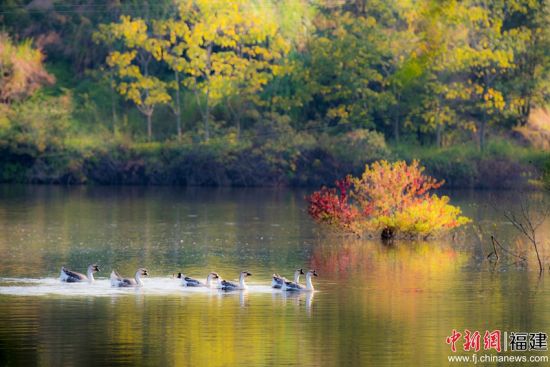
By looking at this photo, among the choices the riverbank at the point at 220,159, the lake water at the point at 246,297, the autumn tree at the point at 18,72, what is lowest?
the lake water at the point at 246,297

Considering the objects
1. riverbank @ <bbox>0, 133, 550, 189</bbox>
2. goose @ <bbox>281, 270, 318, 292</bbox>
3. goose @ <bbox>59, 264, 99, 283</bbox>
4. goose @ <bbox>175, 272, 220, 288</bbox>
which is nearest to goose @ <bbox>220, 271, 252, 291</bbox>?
goose @ <bbox>175, 272, 220, 288</bbox>

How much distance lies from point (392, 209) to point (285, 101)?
1383 inches

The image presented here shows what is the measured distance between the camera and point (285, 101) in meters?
81.6

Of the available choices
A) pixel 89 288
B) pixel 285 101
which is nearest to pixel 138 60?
pixel 285 101

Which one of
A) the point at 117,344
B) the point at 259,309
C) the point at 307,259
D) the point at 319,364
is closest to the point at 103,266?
the point at 307,259

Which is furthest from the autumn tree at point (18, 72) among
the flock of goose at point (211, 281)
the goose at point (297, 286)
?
the goose at point (297, 286)

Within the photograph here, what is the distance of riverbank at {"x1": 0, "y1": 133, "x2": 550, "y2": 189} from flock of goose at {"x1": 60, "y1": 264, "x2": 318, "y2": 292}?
140 feet

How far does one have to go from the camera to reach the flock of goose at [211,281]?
35.1 meters

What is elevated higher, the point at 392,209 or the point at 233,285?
the point at 392,209

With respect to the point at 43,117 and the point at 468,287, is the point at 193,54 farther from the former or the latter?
the point at 468,287

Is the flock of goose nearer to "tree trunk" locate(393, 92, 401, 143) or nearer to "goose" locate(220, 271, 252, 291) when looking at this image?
"goose" locate(220, 271, 252, 291)

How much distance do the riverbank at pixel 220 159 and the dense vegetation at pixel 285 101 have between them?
0.26 ft

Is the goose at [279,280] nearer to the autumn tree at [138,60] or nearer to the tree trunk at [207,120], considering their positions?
the autumn tree at [138,60]

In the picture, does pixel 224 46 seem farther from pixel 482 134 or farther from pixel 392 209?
pixel 392 209
